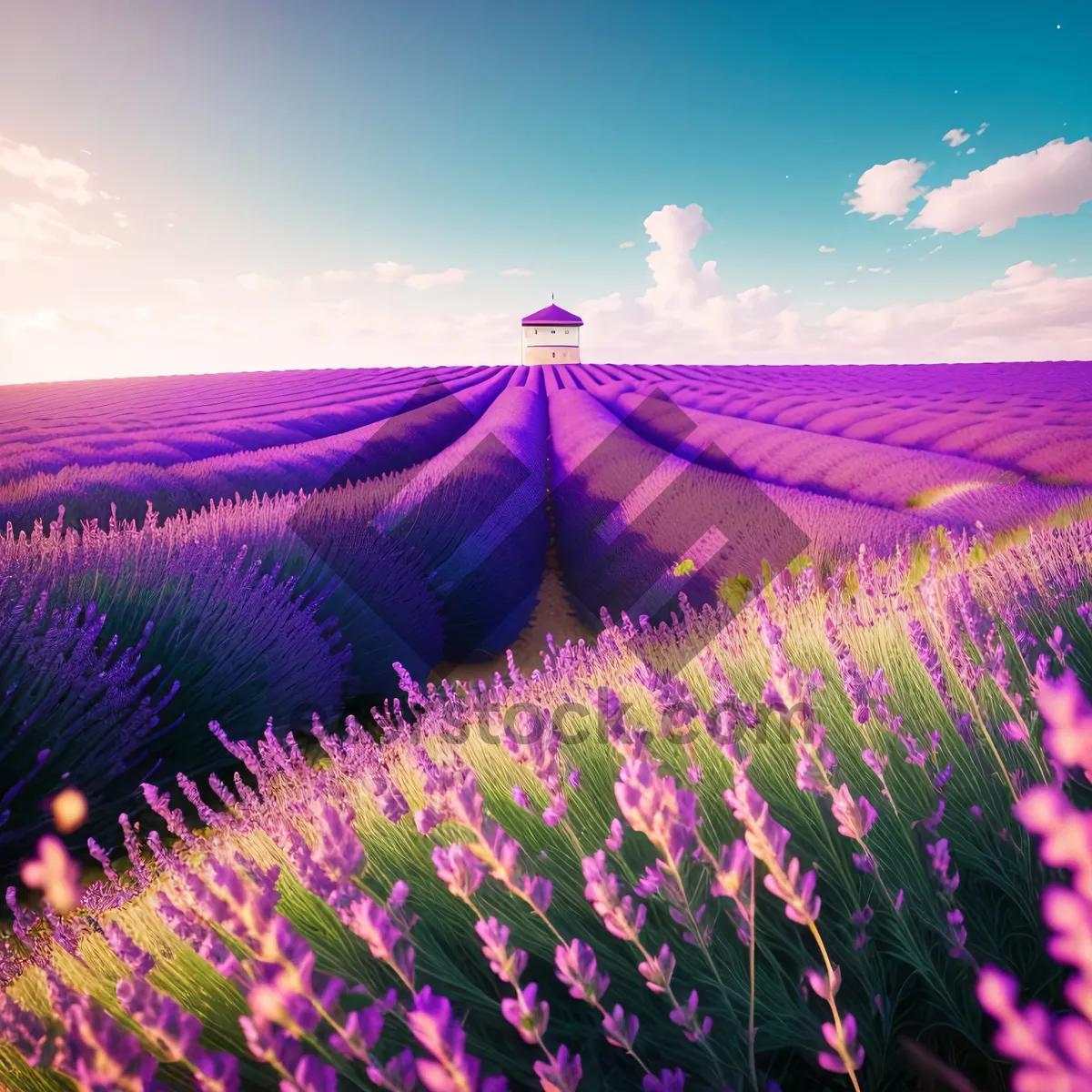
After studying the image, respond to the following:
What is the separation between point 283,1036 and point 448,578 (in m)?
3.60

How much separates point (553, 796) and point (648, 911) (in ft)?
0.93

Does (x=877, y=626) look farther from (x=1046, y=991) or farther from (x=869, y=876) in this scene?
(x=1046, y=991)

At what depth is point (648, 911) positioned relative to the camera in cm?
95

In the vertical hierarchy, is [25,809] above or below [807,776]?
below

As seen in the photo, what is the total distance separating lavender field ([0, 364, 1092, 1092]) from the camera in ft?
1.83

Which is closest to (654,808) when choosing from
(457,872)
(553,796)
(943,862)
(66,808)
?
(457,872)

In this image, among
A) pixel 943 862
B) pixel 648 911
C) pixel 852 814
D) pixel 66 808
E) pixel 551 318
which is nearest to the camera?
pixel 852 814

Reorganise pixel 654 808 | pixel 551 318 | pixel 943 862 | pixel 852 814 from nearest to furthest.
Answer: pixel 654 808 < pixel 852 814 < pixel 943 862 < pixel 551 318

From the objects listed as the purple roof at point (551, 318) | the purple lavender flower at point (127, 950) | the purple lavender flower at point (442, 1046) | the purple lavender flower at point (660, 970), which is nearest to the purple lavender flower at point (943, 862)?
the purple lavender flower at point (660, 970)

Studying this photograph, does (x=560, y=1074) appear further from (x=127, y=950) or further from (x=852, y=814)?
(x=127, y=950)

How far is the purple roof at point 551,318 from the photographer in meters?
37.9

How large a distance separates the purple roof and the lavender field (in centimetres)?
3578

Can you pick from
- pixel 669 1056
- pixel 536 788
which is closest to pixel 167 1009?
pixel 669 1056

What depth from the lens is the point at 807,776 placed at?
2.39ft
